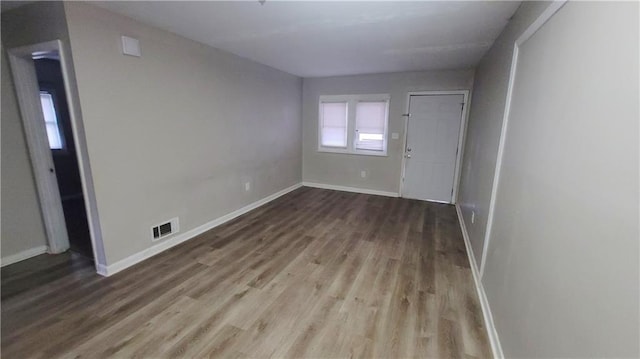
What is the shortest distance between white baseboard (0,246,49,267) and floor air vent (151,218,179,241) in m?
1.19

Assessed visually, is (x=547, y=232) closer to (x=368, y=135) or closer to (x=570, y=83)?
(x=570, y=83)

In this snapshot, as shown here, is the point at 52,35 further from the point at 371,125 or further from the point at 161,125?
the point at 371,125

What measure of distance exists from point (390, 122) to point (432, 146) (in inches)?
35.1

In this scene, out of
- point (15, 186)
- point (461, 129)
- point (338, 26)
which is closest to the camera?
point (338, 26)

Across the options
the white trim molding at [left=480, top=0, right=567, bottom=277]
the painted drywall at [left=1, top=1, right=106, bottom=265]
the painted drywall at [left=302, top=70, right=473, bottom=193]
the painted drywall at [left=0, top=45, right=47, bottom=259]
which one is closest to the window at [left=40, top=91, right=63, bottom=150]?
the painted drywall at [left=0, top=45, right=47, bottom=259]

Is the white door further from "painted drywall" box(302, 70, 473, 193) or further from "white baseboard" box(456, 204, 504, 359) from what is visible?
"white baseboard" box(456, 204, 504, 359)

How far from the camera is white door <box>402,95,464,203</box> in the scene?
4.58 meters

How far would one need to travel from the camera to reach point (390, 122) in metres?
4.97

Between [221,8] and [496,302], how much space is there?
311 centimetres

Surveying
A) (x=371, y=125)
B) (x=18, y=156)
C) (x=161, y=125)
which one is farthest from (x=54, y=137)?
(x=371, y=125)

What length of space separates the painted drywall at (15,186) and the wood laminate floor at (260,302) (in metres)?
0.26

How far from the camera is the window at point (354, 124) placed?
5.10 meters

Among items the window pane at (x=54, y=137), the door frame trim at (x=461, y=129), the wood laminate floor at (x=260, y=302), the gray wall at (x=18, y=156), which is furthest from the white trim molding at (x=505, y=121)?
the window pane at (x=54, y=137)

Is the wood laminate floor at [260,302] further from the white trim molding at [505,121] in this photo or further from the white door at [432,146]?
the white door at [432,146]
